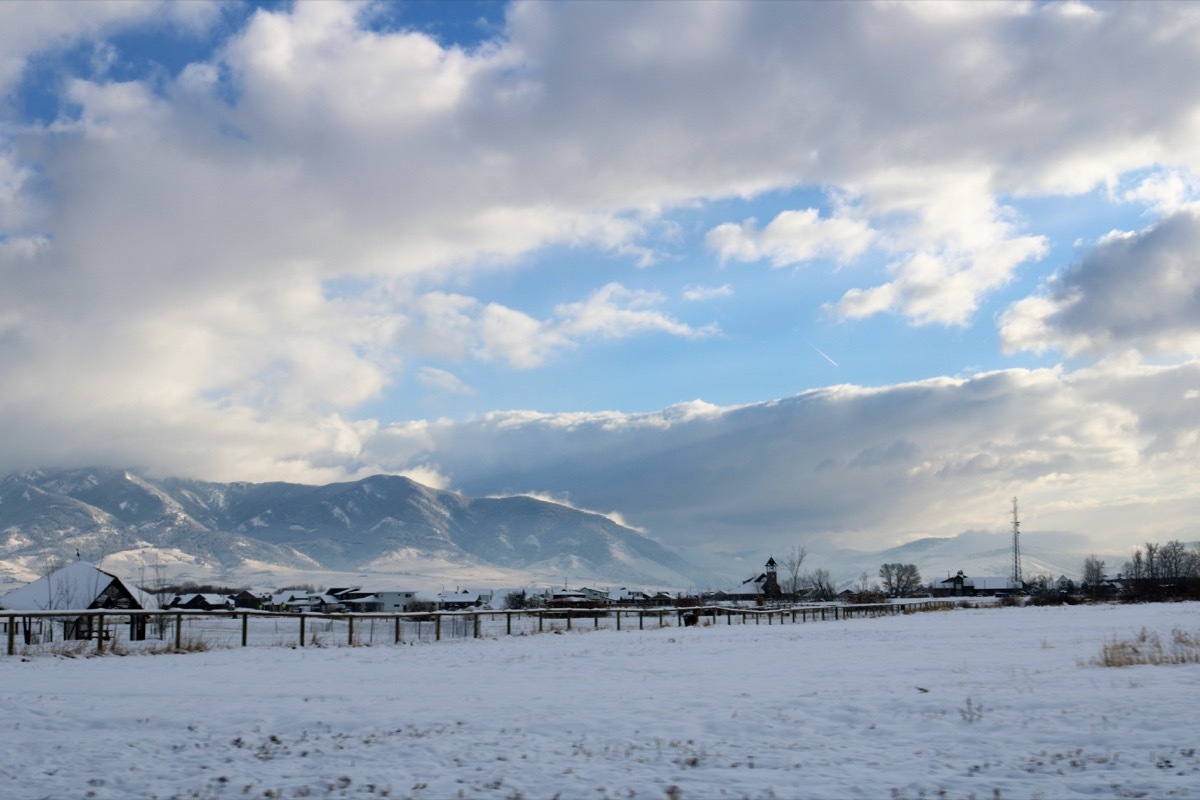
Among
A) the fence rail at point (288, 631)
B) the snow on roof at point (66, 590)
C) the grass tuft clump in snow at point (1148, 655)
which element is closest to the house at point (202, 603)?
the fence rail at point (288, 631)

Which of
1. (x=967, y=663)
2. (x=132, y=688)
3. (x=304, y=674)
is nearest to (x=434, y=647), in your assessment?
(x=304, y=674)

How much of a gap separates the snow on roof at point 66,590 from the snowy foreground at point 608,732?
51766 millimetres

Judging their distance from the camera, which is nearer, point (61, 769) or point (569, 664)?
point (61, 769)

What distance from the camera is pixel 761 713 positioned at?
15.4 metres

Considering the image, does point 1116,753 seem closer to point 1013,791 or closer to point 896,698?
point 1013,791

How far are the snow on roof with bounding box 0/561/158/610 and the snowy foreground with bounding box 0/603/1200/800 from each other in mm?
51766

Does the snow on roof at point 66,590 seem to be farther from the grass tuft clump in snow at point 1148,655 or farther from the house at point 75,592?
the grass tuft clump in snow at point 1148,655

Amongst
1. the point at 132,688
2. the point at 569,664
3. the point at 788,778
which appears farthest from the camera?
the point at 569,664

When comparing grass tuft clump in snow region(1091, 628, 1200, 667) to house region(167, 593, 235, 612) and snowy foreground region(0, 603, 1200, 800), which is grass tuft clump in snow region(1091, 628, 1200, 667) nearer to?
snowy foreground region(0, 603, 1200, 800)

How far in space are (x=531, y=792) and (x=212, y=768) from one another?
158 inches

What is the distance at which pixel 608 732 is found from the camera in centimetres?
1405

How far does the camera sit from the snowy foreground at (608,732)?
10.9 m

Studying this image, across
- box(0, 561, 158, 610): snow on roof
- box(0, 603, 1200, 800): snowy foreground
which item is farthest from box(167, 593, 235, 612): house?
box(0, 603, 1200, 800): snowy foreground

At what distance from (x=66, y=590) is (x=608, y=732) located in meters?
66.9
